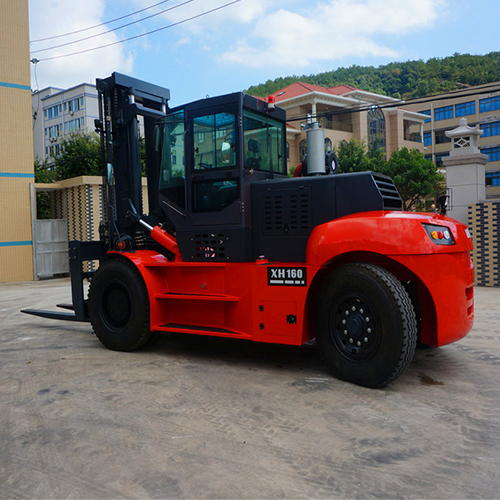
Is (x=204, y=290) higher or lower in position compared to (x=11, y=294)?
higher

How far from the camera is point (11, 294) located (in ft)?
46.7

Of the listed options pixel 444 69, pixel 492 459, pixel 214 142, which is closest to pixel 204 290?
pixel 214 142

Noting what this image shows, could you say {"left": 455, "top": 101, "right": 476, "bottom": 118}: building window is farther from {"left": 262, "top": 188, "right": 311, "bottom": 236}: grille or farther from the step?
the step

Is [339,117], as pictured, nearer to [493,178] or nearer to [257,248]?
[493,178]

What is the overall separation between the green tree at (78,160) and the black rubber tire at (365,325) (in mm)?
24671

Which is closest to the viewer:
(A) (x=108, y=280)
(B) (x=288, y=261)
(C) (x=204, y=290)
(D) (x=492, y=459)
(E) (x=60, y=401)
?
(D) (x=492, y=459)

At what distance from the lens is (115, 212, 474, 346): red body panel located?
4.95 m

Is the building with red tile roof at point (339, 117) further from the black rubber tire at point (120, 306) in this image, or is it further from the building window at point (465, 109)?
the black rubber tire at point (120, 306)

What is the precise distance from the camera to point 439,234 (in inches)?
200

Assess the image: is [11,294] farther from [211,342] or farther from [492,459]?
[492,459]

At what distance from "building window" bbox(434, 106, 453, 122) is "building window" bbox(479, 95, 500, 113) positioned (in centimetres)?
477

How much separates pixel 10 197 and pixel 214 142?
1445 centimetres

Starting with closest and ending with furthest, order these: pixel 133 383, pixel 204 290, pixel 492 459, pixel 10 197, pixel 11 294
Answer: pixel 492 459 < pixel 133 383 < pixel 204 290 < pixel 11 294 < pixel 10 197

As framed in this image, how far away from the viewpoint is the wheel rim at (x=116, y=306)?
6973mm
